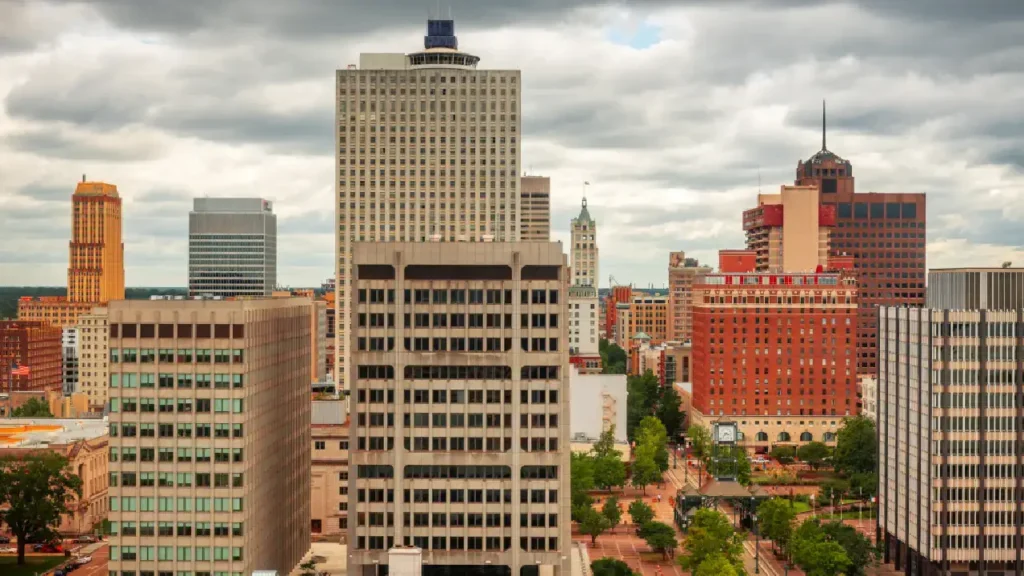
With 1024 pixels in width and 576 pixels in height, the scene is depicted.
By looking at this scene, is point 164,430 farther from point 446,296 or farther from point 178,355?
point 446,296

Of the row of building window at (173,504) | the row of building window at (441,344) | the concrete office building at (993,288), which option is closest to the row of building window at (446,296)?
the row of building window at (441,344)

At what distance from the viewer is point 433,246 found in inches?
6639

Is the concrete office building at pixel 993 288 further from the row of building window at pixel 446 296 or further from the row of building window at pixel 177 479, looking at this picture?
the row of building window at pixel 177 479

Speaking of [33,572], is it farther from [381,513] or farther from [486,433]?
[486,433]

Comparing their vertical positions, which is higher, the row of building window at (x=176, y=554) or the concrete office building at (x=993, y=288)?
the concrete office building at (x=993, y=288)

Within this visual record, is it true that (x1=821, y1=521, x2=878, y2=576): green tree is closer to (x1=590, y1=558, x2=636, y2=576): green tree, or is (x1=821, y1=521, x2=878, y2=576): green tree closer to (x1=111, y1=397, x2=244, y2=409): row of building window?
(x1=590, y1=558, x2=636, y2=576): green tree

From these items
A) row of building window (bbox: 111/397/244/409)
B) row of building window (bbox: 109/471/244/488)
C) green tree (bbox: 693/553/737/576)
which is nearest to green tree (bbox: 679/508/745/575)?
green tree (bbox: 693/553/737/576)

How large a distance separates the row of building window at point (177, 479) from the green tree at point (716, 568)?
208ft

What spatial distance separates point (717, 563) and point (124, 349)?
83.5 metres

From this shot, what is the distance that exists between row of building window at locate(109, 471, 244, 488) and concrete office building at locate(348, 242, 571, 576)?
58.8 ft

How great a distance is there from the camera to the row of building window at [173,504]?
15788cm

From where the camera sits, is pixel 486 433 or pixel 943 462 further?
pixel 943 462

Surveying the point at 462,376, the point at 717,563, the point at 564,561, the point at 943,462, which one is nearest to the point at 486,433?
the point at 462,376

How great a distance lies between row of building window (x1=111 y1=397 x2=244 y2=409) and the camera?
15750 centimetres
